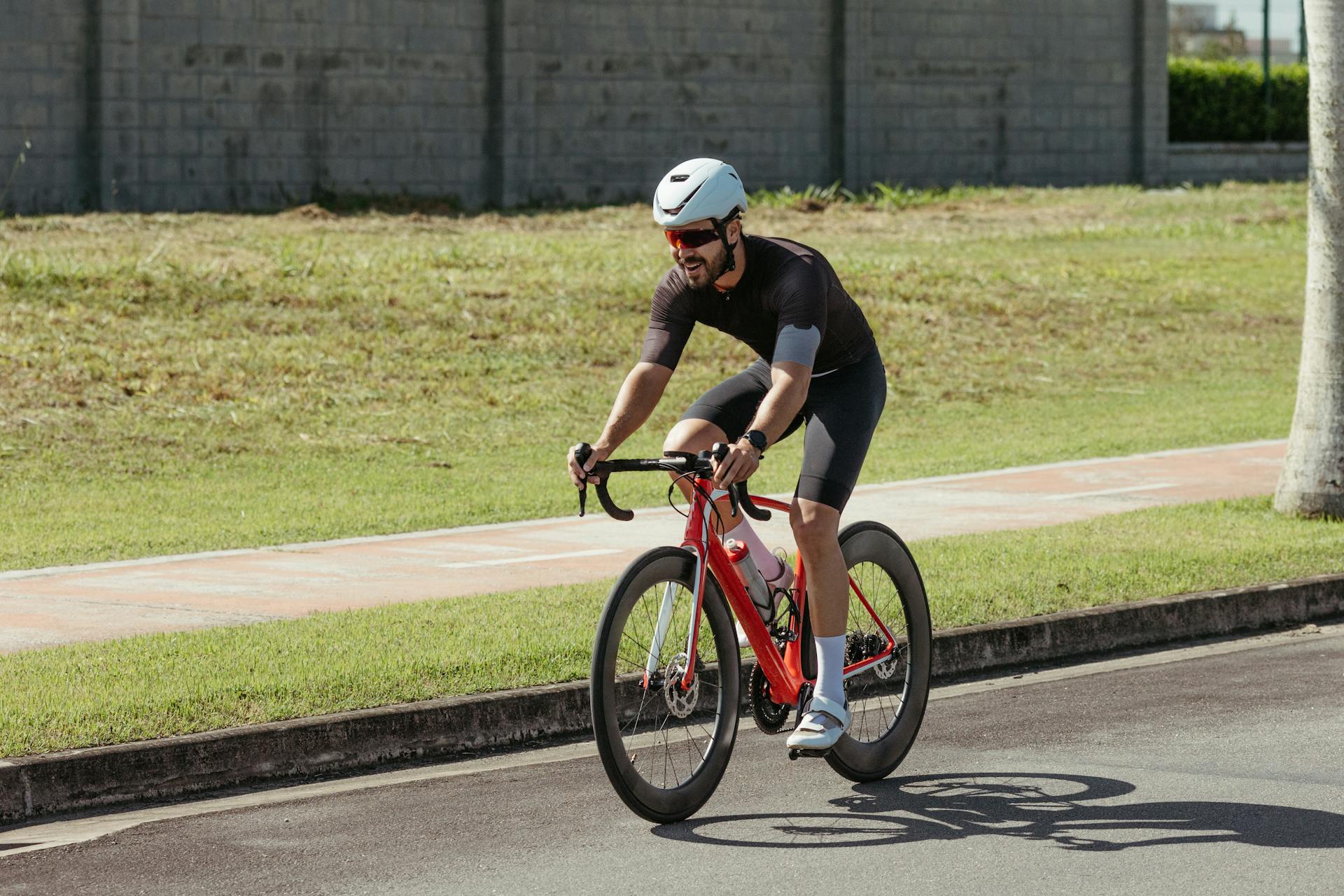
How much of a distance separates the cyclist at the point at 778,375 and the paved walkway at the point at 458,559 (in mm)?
3206

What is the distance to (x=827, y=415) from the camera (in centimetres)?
652

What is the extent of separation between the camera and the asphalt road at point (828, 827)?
5660mm

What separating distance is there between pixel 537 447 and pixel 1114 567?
652cm

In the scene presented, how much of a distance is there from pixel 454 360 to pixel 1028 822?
1216cm

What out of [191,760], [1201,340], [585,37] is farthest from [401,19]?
[191,760]

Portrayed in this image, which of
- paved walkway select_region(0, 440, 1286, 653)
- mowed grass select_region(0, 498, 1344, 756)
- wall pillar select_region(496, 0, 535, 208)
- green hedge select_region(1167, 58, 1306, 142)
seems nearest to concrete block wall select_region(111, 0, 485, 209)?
wall pillar select_region(496, 0, 535, 208)

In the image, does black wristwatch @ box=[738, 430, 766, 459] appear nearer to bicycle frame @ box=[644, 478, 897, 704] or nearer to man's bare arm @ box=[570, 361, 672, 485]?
bicycle frame @ box=[644, 478, 897, 704]

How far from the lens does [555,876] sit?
18.7ft

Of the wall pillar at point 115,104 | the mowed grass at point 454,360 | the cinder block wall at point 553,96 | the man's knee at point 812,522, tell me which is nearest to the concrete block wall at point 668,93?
the cinder block wall at point 553,96

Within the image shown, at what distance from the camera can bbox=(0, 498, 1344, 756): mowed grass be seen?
7.09 m

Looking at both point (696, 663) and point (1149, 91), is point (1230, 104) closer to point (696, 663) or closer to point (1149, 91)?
point (1149, 91)

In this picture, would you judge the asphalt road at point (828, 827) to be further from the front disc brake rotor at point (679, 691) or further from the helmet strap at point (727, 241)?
the helmet strap at point (727, 241)

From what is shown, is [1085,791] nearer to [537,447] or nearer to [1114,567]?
[1114,567]

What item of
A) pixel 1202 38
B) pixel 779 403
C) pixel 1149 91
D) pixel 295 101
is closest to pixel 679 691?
pixel 779 403
